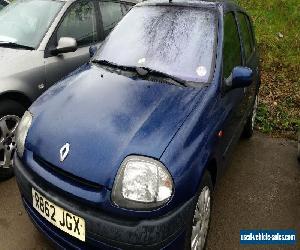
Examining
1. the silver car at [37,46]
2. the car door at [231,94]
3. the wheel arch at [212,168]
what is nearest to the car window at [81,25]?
the silver car at [37,46]

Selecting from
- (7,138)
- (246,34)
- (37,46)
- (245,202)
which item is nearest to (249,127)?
(246,34)

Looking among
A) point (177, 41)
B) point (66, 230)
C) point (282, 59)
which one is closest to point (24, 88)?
point (177, 41)

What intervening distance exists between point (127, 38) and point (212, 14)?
811 millimetres

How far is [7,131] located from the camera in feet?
11.7

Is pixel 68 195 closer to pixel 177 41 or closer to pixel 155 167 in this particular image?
pixel 155 167

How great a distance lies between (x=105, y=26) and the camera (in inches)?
189

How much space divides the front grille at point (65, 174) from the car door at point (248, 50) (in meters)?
2.16

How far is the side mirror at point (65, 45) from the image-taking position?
3912mm

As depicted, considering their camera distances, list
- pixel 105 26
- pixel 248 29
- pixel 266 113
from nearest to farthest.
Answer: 1. pixel 248 29
2. pixel 105 26
3. pixel 266 113

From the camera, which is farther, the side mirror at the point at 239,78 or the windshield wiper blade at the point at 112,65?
the windshield wiper blade at the point at 112,65

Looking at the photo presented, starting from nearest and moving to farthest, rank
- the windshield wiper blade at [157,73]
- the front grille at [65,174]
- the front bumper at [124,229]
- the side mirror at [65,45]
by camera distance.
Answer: the front bumper at [124,229], the front grille at [65,174], the windshield wiper blade at [157,73], the side mirror at [65,45]

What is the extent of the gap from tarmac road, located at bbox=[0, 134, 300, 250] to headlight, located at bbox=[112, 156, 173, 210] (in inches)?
31.8

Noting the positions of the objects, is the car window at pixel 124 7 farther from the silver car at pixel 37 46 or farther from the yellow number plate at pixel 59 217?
the yellow number plate at pixel 59 217

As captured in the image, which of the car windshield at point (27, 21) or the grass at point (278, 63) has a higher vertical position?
the car windshield at point (27, 21)
